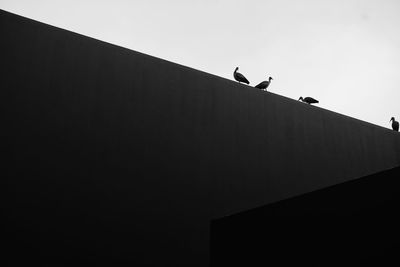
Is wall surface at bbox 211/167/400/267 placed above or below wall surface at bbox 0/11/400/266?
below

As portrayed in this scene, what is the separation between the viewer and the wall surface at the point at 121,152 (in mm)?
3027

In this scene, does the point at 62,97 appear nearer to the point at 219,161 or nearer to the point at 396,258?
the point at 219,161

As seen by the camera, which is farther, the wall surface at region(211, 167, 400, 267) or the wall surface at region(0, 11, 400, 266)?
the wall surface at region(0, 11, 400, 266)

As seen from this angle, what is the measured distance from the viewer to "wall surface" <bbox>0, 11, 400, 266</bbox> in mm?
3027

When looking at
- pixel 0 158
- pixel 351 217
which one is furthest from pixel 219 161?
pixel 351 217

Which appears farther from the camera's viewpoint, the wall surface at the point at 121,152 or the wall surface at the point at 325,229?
the wall surface at the point at 121,152

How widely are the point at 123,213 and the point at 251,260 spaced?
190cm

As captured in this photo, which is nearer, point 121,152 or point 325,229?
point 325,229

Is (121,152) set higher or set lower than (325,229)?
higher

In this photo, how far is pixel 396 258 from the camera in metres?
1.25

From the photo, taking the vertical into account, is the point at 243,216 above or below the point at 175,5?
below

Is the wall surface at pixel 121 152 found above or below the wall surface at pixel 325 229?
above

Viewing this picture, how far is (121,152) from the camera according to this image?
11.5ft

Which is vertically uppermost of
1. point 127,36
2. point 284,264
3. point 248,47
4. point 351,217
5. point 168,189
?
point 248,47
